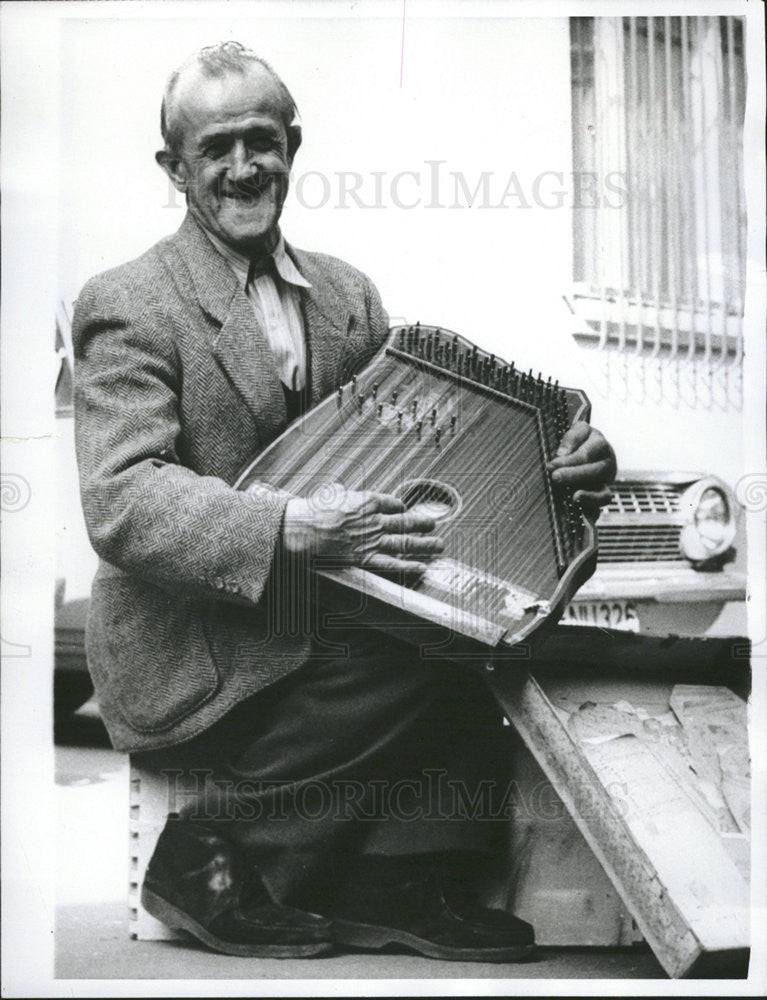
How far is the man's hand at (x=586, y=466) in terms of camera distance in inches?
137

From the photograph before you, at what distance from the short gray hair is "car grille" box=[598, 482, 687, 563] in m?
1.21

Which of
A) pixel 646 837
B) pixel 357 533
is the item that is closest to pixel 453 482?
pixel 357 533

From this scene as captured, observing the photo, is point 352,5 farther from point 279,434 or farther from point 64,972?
point 64,972

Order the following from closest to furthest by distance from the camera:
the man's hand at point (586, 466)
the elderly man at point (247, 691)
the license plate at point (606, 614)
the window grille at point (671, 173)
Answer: the elderly man at point (247, 691)
the man's hand at point (586, 466)
the license plate at point (606, 614)
the window grille at point (671, 173)

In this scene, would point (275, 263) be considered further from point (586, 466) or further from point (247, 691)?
point (247, 691)

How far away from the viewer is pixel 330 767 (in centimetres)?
340

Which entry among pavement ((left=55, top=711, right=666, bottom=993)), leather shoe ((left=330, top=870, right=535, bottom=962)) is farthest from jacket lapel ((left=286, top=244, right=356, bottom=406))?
leather shoe ((left=330, top=870, right=535, bottom=962))

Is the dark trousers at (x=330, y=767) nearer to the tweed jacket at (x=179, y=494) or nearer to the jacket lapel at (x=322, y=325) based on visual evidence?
the tweed jacket at (x=179, y=494)

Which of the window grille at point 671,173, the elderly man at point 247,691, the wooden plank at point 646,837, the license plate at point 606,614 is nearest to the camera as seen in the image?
the wooden plank at point 646,837

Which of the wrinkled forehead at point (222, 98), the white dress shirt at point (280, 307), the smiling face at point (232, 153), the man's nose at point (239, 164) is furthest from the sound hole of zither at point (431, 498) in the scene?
the wrinkled forehead at point (222, 98)

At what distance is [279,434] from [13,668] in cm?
91

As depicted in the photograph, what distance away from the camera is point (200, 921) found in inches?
133

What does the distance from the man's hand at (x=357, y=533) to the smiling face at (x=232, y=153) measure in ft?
2.27

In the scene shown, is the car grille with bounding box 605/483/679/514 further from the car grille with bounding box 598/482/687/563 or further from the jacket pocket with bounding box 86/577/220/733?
the jacket pocket with bounding box 86/577/220/733
